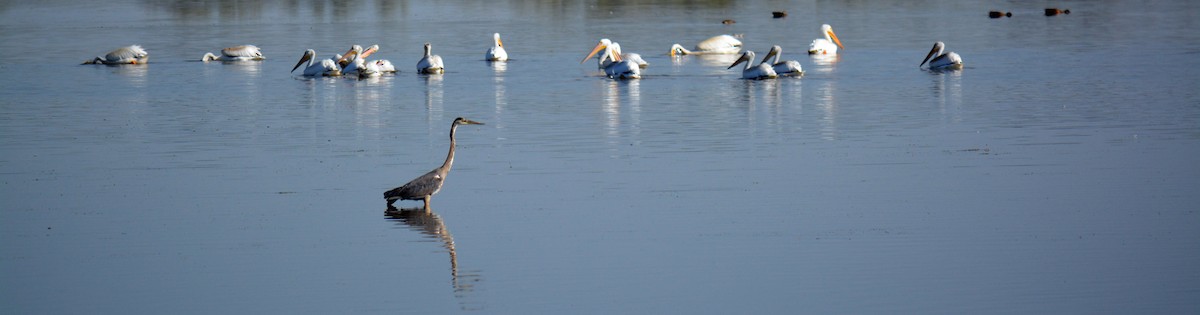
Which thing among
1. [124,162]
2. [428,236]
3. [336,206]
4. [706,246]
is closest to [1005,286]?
[706,246]

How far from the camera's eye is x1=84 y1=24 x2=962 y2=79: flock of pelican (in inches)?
893

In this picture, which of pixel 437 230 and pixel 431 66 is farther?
pixel 431 66

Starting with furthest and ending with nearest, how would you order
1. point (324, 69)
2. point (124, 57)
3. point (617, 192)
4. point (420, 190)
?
point (124, 57), point (324, 69), point (617, 192), point (420, 190)

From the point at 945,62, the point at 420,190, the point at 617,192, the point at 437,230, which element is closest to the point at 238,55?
the point at 945,62

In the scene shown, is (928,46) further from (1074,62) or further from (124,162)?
(124,162)

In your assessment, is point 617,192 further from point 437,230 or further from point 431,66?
point 431,66

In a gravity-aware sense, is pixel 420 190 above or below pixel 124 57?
below

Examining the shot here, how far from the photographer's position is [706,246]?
9.22 metres

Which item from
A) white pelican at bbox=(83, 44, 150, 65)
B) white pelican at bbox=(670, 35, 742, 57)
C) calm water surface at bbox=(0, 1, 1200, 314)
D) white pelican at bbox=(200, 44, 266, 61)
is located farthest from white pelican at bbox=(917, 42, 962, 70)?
white pelican at bbox=(83, 44, 150, 65)

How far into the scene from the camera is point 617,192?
1122 centimetres

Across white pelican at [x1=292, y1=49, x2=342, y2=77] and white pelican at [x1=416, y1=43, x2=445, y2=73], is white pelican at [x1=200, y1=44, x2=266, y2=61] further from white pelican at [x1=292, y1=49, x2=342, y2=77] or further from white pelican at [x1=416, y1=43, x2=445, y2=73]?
white pelican at [x1=416, y1=43, x2=445, y2=73]

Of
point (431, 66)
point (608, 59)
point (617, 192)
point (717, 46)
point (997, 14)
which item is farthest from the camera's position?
point (997, 14)

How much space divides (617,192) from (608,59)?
45.7 feet

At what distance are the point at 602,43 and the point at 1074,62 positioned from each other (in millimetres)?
7015
